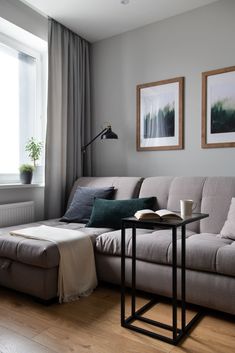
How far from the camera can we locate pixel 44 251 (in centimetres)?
199

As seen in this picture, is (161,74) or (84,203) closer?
(84,203)

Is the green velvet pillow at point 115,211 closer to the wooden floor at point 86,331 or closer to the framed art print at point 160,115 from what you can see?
the wooden floor at point 86,331

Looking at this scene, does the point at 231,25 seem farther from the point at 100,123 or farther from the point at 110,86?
the point at 100,123

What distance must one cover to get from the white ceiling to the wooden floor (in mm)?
2718

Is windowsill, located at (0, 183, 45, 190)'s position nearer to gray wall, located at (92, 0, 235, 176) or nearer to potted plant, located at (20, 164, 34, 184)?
potted plant, located at (20, 164, 34, 184)

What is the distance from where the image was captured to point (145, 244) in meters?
2.09

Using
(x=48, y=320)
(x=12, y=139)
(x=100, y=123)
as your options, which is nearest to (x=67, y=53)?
(x=100, y=123)

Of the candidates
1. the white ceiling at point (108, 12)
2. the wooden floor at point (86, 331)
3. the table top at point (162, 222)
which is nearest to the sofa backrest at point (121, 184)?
the wooden floor at point (86, 331)

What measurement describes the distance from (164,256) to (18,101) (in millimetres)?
2359

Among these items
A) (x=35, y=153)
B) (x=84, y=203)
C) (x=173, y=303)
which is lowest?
(x=173, y=303)

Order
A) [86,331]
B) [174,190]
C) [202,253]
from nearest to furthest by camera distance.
Answer: [86,331]
[202,253]
[174,190]

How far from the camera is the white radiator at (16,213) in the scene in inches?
112

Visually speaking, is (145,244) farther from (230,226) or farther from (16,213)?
(16,213)

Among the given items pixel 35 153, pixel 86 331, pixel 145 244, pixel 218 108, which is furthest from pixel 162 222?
pixel 35 153
